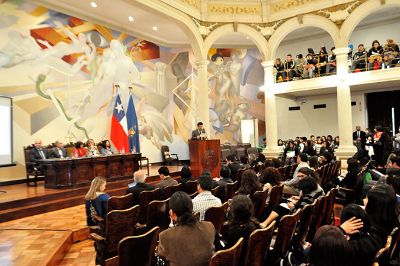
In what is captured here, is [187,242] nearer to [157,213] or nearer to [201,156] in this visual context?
[157,213]

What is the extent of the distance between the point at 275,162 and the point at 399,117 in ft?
30.7

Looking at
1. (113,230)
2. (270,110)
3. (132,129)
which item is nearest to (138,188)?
(113,230)

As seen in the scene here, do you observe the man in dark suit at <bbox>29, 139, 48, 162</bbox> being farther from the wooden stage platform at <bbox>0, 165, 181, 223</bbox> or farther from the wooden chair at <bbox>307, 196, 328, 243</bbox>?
the wooden chair at <bbox>307, 196, 328, 243</bbox>

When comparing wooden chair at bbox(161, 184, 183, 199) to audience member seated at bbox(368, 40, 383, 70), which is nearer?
wooden chair at bbox(161, 184, 183, 199)

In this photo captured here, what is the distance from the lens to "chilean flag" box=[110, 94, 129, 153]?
10695 millimetres

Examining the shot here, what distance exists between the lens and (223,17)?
1144cm

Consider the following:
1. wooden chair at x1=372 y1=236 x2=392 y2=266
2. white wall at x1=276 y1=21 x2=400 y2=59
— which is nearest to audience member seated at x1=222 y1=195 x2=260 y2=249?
wooden chair at x1=372 y1=236 x2=392 y2=266

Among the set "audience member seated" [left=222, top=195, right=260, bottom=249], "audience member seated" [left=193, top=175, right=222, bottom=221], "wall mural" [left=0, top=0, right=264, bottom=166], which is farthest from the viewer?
"wall mural" [left=0, top=0, right=264, bottom=166]

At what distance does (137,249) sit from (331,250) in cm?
139

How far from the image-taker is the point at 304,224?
311 cm

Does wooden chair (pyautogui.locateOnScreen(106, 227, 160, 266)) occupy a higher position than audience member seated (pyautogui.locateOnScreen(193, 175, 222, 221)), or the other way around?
audience member seated (pyautogui.locateOnScreen(193, 175, 222, 221))

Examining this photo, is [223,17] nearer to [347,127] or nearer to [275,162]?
[347,127]

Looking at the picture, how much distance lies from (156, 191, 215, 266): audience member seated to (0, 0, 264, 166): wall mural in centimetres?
817

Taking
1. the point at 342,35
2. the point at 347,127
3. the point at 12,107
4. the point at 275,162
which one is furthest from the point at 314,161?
the point at 12,107
